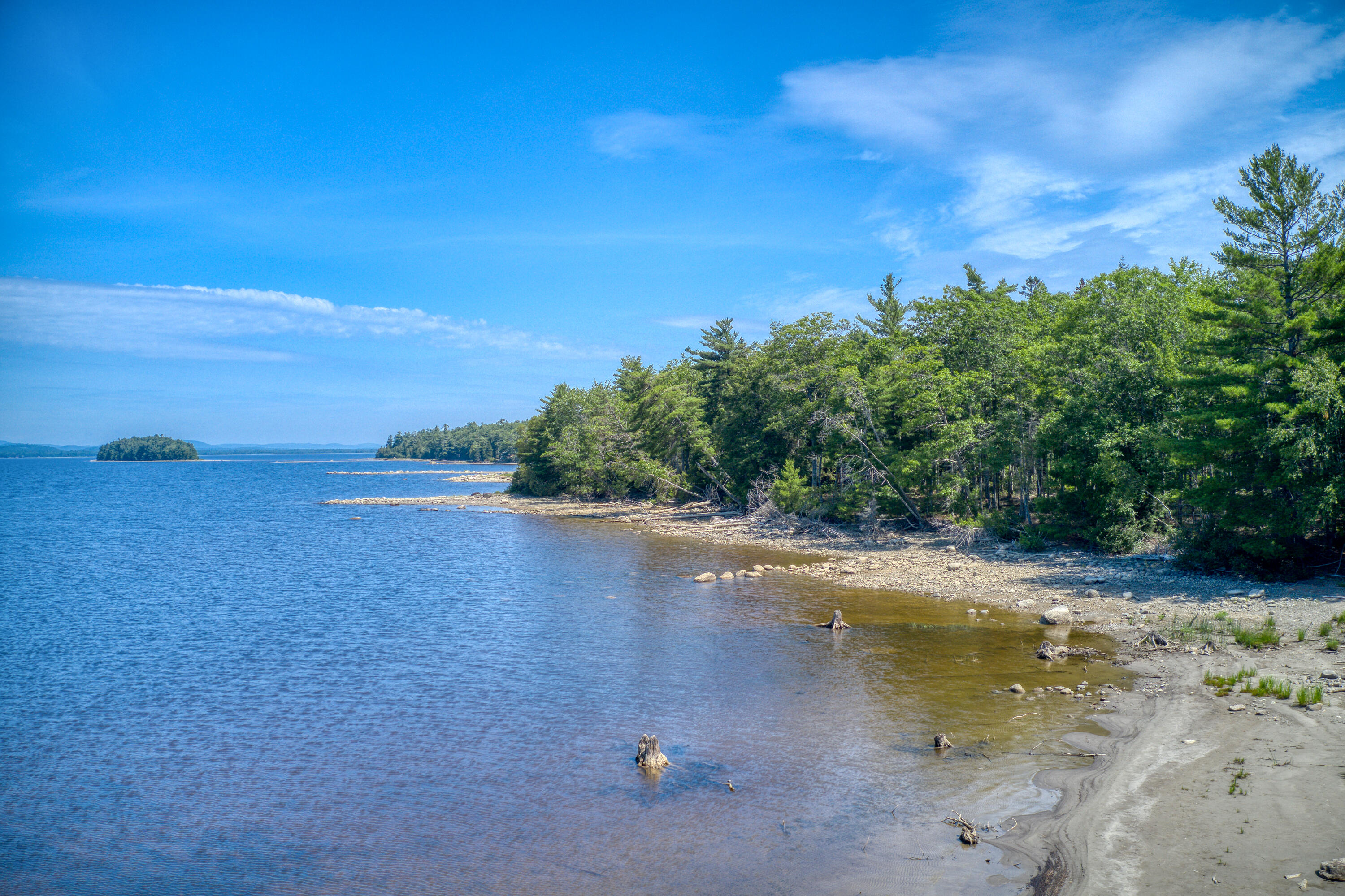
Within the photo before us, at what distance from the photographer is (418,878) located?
1002 centimetres

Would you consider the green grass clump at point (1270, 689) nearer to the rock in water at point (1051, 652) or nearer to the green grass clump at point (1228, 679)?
the green grass clump at point (1228, 679)

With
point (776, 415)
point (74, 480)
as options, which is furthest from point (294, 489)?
point (776, 415)

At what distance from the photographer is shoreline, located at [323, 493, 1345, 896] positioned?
8656mm

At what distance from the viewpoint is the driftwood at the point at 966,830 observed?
10.0 m

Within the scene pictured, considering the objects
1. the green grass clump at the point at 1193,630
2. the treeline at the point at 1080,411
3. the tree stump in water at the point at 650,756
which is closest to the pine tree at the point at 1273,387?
the treeline at the point at 1080,411

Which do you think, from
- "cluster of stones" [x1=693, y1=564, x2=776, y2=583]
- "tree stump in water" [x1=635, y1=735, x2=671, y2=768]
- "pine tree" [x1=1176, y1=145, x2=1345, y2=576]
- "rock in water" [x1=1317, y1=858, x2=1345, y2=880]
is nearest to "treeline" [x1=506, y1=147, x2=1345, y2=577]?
"pine tree" [x1=1176, y1=145, x2=1345, y2=576]

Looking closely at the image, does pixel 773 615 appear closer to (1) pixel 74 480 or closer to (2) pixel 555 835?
(2) pixel 555 835

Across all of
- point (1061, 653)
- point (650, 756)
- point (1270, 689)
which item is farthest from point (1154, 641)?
point (650, 756)

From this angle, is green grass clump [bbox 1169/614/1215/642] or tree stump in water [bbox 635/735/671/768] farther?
green grass clump [bbox 1169/614/1215/642]

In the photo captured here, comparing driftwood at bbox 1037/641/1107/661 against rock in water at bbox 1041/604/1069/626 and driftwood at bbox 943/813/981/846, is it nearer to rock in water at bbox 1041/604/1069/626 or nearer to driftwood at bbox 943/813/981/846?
rock in water at bbox 1041/604/1069/626

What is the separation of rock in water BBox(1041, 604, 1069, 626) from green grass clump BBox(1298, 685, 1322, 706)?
8.79 meters

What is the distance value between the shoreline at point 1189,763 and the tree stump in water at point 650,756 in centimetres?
569

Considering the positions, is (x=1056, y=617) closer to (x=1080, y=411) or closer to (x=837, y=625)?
(x=837, y=625)

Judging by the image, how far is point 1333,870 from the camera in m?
7.85
